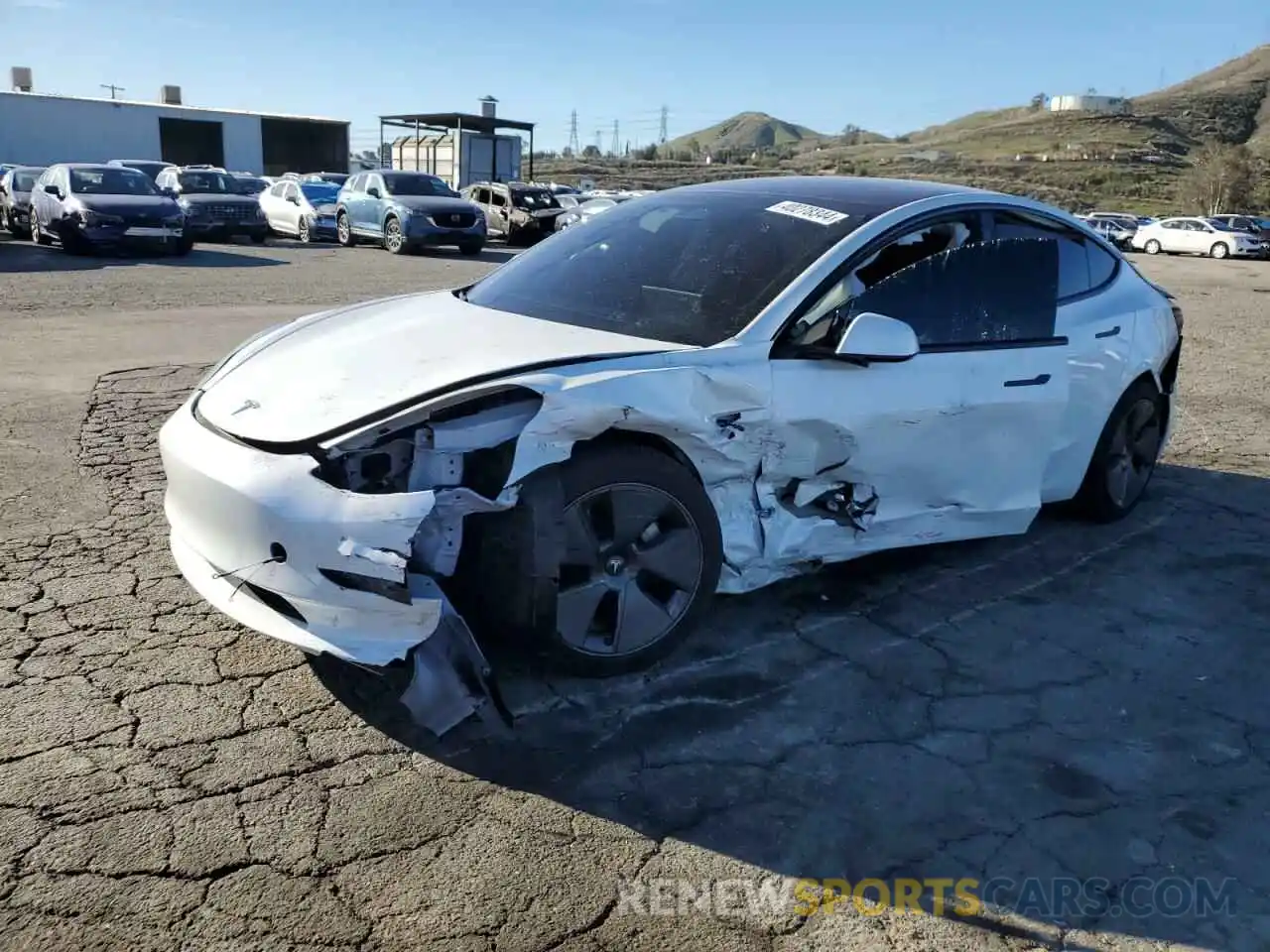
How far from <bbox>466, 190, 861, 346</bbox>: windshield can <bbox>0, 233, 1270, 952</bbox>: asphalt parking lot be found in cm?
120

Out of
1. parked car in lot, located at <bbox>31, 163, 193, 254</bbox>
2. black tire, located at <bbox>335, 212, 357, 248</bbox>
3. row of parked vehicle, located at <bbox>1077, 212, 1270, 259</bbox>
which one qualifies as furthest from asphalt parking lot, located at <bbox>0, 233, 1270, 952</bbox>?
row of parked vehicle, located at <bbox>1077, 212, 1270, 259</bbox>

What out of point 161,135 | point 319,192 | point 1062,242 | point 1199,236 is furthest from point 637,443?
point 161,135

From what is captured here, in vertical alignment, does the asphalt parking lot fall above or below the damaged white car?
below

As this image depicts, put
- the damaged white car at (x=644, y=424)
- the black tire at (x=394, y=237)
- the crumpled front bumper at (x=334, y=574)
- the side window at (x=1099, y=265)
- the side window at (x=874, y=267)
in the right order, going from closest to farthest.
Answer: the crumpled front bumper at (x=334, y=574) < the damaged white car at (x=644, y=424) < the side window at (x=874, y=267) < the side window at (x=1099, y=265) < the black tire at (x=394, y=237)

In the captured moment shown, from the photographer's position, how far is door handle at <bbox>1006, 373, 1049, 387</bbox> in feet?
13.9

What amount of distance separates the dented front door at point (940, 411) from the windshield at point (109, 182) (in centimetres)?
1786

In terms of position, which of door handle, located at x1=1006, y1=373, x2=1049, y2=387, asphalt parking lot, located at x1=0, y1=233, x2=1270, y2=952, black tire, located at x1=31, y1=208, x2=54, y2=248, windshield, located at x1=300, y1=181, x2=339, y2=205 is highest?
windshield, located at x1=300, y1=181, x2=339, y2=205

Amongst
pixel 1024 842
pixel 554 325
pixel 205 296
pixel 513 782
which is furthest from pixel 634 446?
pixel 205 296

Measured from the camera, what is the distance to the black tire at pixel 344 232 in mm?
23297

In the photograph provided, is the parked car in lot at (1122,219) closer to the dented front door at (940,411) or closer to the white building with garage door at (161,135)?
the white building with garage door at (161,135)

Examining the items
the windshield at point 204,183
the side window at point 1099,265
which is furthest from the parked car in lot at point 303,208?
the side window at point 1099,265

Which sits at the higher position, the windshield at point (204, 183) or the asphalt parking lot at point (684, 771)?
the windshield at point (204, 183)

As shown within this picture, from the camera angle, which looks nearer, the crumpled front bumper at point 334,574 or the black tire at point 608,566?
the crumpled front bumper at point 334,574

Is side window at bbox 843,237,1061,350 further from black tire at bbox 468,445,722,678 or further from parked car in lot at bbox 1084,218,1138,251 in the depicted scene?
parked car in lot at bbox 1084,218,1138,251
